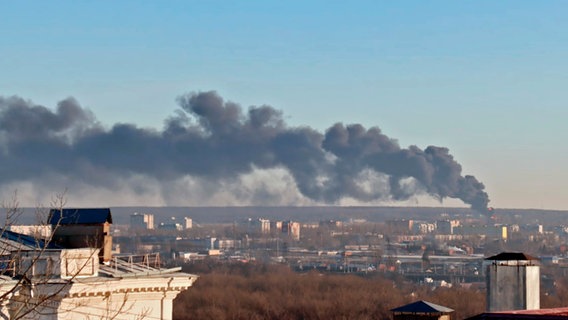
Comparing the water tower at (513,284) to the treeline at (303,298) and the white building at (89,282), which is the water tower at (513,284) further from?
the treeline at (303,298)

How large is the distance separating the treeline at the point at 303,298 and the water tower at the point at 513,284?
62707 mm

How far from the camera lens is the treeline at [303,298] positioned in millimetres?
96000

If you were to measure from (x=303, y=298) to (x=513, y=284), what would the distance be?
8350 centimetres

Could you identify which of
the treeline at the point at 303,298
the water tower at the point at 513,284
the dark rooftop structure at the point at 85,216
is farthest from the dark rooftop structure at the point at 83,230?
the treeline at the point at 303,298

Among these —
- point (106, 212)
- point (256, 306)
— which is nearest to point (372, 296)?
point (256, 306)

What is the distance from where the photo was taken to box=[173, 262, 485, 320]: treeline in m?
96.0

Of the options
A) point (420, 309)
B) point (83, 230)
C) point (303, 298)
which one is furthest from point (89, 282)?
point (303, 298)

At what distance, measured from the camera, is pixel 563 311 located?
20844 mm

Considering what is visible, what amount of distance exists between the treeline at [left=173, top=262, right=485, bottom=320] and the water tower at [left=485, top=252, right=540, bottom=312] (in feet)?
206

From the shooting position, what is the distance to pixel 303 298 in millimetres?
107188

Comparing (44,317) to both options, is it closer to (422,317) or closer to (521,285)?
(422,317)

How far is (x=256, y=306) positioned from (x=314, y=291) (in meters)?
12.1

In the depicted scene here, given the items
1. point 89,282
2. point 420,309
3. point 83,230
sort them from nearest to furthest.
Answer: point 89,282, point 420,309, point 83,230

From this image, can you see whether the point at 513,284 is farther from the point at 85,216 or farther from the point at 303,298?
the point at 303,298
